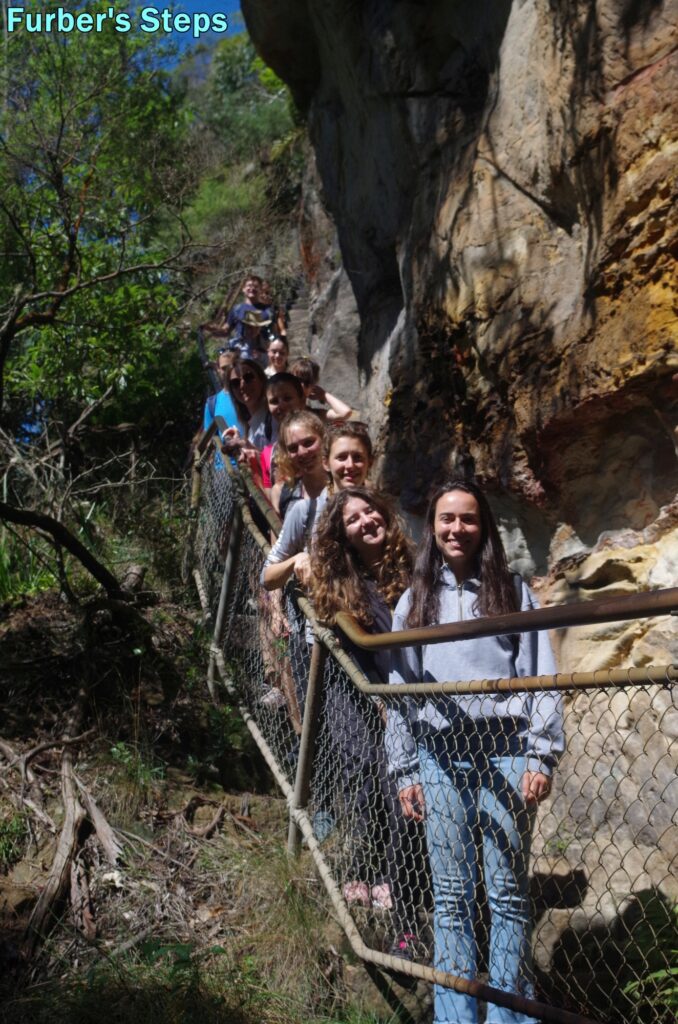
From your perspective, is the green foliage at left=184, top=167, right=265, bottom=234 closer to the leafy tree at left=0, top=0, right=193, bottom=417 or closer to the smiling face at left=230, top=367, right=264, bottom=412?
the leafy tree at left=0, top=0, right=193, bottom=417

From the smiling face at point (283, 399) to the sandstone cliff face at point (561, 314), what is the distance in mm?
883

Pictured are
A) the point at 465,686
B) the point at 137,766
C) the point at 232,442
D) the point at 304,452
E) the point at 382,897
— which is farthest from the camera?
the point at 232,442

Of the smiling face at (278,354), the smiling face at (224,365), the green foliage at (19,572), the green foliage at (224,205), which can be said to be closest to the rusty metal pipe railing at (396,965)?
the green foliage at (19,572)

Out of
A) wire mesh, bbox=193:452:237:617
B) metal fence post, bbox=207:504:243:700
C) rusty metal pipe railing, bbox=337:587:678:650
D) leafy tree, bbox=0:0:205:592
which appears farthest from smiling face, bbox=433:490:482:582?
leafy tree, bbox=0:0:205:592

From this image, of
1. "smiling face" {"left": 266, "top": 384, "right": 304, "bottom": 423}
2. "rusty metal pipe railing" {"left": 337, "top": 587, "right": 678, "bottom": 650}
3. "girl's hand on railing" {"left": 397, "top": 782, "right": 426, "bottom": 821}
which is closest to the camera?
"rusty metal pipe railing" {"left": 337, "top": 587, "right": 678, "bottom": 650}

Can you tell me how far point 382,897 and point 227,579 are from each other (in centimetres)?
258

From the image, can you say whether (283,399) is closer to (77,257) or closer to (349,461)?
(349,461)

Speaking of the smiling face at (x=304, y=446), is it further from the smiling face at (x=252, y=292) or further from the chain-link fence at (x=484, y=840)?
the smiling face at (x=252, y=292)

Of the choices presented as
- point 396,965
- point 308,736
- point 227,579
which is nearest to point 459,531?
point 308,736

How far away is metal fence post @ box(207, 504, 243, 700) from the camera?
235 inches

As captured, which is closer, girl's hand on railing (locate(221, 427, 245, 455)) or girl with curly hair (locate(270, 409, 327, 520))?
girl with curly hair (locate(270, 409, 327, 520))

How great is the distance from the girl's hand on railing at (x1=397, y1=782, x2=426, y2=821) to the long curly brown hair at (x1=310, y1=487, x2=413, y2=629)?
2.28 ft

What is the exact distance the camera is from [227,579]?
20.1ft

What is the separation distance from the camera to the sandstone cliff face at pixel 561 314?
14.7 feet
